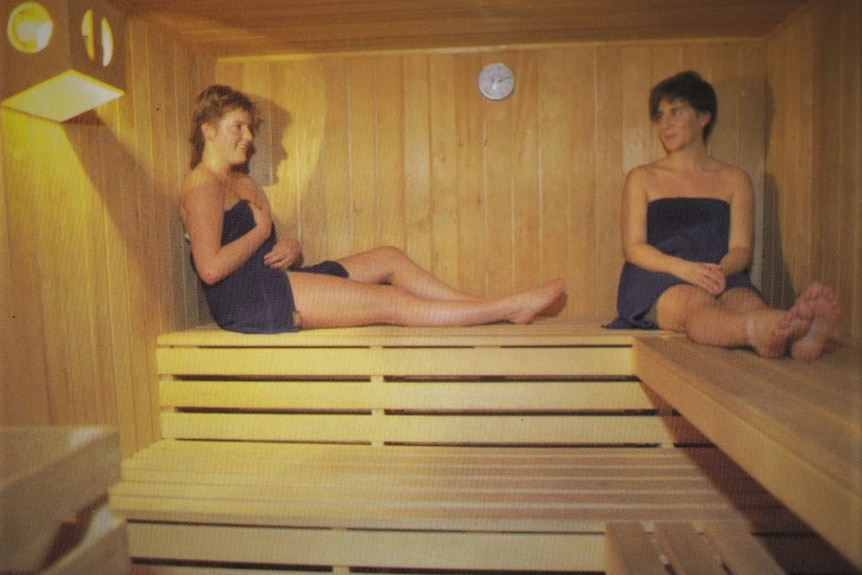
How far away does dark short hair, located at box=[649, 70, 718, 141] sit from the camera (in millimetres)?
2268

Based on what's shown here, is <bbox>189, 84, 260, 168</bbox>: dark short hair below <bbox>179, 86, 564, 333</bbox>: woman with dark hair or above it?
above

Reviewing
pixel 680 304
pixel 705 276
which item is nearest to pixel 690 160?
pixel 705 276

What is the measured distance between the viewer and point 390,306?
2145 millimetres

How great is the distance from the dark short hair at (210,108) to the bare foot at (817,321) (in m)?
1.86

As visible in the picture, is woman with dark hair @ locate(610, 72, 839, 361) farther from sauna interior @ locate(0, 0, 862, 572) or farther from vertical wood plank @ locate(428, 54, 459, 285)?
vertical wood plank @ locate(428, 54, 459, 285)

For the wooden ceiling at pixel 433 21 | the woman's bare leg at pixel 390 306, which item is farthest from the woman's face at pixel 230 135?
the woman's bare leg at pixel 390 306

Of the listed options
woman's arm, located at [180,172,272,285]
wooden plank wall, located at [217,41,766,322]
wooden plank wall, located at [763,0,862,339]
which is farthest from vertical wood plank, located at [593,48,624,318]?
woman's arm, located at [180,172,272,285]

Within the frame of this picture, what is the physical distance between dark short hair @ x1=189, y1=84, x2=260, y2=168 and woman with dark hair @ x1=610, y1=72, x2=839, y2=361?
146cm

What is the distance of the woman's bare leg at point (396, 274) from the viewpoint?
2.32 m

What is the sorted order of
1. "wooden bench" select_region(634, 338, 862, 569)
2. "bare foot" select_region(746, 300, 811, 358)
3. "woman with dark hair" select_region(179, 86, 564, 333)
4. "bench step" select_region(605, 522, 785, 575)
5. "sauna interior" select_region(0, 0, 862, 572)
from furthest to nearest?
"woman with dark hair" select_region(179, 86, 564, 333) < "sauna interior" select_region(0, 0, 862, 572) < "bare foot" select_region(746, 300, 811, 358) < "bench step" select_region(605, 522, 785, 575) < "wooden bench" select_region(634, 338, 862, 569)

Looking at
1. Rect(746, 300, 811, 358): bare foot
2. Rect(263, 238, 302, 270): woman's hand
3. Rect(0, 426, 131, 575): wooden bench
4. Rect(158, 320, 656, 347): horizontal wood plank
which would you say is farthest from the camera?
Rect(263, 238, 302, 270): woman's hand

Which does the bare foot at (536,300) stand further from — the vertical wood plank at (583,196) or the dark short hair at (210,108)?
the dark short hair at (210,108)

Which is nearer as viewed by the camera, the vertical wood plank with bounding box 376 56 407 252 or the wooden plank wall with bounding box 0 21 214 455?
the wooden plank wall with bounding box 0 21 214 455

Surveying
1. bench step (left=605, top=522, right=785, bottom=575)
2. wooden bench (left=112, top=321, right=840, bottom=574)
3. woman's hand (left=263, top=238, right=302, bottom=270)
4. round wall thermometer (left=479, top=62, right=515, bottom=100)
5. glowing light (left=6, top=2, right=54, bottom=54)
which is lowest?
bench step (left=605, top=522, right=785, bottom=575)
